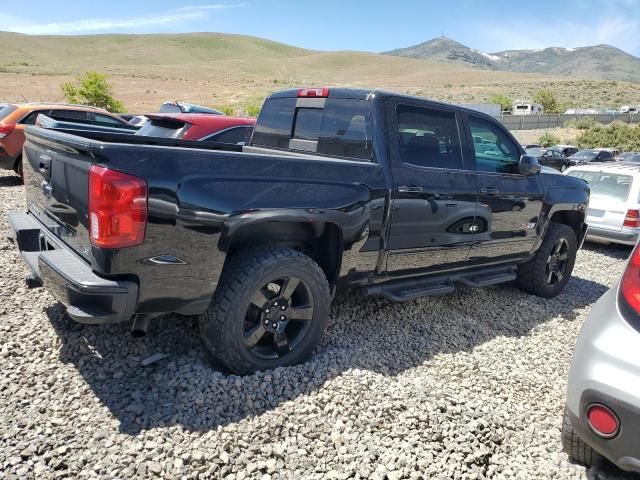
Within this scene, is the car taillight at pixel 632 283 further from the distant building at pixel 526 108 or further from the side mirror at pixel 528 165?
the distant building at pixel 526 108

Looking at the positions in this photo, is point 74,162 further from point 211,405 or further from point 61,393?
point 211,405

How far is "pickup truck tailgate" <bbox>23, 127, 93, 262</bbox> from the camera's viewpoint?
263cm

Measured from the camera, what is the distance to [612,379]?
209cm

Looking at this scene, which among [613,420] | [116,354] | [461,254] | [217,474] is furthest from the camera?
[461,254]

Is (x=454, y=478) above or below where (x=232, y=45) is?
below

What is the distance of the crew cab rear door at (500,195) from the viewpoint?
4355 mm

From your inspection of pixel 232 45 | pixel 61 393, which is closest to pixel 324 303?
pixel 61 393

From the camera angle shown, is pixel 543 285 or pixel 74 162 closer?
pixel 74 162

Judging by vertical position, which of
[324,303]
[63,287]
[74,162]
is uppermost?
[74,162]

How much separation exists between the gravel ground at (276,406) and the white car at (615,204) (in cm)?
506

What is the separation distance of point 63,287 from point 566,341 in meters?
3.93

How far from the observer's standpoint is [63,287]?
8.65 ft

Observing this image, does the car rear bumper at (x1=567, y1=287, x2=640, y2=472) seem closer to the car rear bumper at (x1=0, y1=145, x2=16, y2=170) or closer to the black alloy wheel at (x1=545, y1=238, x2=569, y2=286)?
the black alloy wheel at (x1=545, y1=238, x2=569, y2=286)

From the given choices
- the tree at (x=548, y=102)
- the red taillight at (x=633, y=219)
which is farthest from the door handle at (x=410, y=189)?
the tree at (x=548, y=102)
